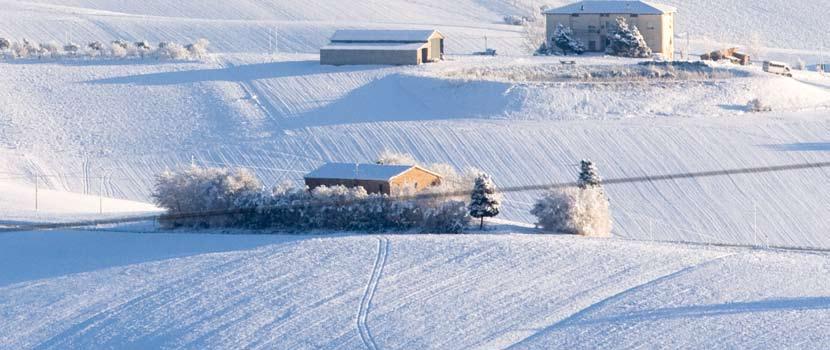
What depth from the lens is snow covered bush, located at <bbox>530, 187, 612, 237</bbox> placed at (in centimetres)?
3497

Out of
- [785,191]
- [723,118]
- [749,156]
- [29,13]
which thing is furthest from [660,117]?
[29,13]

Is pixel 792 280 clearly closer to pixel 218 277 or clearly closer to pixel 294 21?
pixel 218 277

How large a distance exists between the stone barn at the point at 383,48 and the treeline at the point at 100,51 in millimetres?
4533

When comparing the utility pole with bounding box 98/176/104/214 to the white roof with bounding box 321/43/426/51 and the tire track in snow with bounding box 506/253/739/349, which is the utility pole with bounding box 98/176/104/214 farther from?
the tire track in snow with bounding box 506/253/739/349

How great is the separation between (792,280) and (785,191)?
11775mm

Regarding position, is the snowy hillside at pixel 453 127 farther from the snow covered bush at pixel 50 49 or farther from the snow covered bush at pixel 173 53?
the snow covered bush at pixel 50 49

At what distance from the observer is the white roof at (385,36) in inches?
2215

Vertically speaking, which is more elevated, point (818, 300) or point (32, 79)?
point (32, 79)

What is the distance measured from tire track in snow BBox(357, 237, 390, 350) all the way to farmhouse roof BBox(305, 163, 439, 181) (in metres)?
3.86

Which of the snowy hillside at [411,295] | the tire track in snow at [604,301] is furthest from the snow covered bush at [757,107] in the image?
the tire track in snow at [604,301]

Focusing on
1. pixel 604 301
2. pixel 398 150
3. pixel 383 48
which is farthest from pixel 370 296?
pixel 383 48

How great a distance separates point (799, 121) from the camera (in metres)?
48.3

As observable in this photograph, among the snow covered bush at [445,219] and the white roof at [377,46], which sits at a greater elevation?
the white roof at [377,46]

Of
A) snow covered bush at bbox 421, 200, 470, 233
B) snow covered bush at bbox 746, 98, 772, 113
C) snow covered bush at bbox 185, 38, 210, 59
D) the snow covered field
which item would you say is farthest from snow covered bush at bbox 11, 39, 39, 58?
snow covered bush at bbox 421, 200, 470, 233
